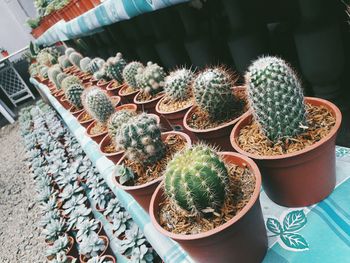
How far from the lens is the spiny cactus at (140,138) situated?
117 centimetres

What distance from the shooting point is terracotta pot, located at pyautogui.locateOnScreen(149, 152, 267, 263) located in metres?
0.73

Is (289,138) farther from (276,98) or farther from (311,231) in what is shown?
(311,231)

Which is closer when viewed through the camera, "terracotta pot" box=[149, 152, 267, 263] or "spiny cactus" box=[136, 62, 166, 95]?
"terracotta pot" box=[149, 152, 267, 263]

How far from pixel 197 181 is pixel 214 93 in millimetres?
476

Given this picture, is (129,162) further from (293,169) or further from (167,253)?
(293,169)

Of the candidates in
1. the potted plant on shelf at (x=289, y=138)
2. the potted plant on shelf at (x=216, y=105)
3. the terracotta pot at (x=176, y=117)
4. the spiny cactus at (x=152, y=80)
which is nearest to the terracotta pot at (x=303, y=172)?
the potted plant on shelf at (x=289, y=138)

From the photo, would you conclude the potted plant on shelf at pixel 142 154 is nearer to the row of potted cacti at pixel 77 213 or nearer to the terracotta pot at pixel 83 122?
the row of potted cacti at pixel 77 213

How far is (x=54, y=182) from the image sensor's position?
9.03 feet

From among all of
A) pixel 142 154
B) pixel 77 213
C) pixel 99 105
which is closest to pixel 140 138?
pixel 142 154

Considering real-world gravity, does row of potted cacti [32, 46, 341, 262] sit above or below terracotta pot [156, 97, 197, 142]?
above

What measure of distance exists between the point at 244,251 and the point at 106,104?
1.36m

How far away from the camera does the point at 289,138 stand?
2.79 feet

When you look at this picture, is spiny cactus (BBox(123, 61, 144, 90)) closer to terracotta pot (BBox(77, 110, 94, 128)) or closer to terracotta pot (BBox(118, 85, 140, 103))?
terracotta pot (BBox(118, 85, 140, 103))

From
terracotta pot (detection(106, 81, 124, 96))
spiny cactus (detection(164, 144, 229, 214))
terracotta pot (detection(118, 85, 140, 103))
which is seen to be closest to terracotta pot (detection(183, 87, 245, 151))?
spiny cactus (detection(164, 144, 229, 214))
